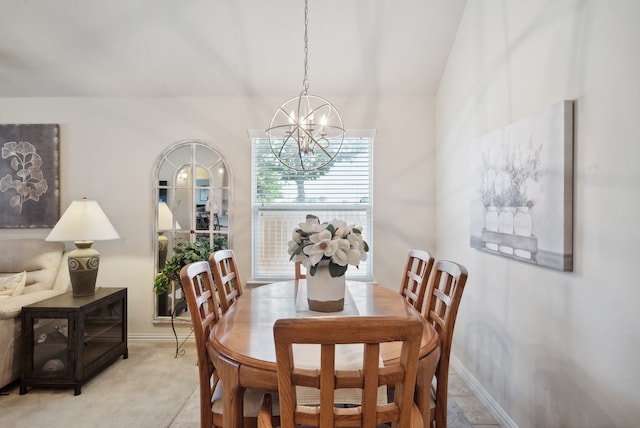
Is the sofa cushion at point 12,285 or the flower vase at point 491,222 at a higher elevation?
the flower vase at point 491,222

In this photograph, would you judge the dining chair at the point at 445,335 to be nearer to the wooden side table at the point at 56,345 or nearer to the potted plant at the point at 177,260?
the potted plant at the point at 177,260

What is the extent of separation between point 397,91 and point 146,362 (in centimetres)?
326

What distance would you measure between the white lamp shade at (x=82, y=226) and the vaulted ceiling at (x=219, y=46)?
118 cm

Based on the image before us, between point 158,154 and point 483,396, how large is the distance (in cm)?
335

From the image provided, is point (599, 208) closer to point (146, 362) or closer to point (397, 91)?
point (397, 91)

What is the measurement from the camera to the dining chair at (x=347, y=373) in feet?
2.74

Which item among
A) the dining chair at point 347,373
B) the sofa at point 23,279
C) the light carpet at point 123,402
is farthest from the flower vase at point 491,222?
the sofa at point 23,279

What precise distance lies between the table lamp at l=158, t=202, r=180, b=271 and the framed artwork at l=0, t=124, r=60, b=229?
3.25ft

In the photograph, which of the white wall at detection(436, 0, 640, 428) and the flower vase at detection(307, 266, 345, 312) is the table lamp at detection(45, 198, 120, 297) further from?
the white wall at detection(436, 0, 640, 428)

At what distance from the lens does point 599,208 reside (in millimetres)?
1423

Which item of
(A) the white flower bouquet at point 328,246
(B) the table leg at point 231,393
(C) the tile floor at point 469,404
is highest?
(A) the white flower bouquet at point 328,246

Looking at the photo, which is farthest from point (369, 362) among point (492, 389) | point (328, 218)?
point (328, 218)

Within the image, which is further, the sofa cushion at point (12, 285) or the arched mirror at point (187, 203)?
the arched mirror at point (187, 203)

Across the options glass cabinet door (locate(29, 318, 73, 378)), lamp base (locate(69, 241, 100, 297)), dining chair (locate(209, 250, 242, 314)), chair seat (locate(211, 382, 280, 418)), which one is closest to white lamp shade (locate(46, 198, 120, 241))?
lamp base (locate(69, 241, 100, 297))
